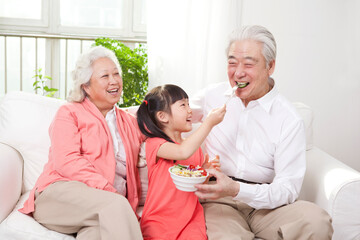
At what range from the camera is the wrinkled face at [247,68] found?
6.22ft

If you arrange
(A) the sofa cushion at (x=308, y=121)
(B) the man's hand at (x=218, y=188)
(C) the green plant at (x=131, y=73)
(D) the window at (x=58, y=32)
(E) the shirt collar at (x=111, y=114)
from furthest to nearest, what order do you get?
(D) the window at (x=58, y=32) → (C) the green plant at (x=131, y=73) → (A) the sofa cushion at (x=308, y=121) → (E) the shirt collar at (x=111, y=114) → (B) the man's hand at (x=218, y=188)

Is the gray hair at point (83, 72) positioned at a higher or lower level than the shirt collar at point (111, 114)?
higher

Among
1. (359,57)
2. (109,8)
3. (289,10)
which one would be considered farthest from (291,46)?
(109,8)

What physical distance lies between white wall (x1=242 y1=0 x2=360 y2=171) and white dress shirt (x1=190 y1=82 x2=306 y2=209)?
5.46 feet

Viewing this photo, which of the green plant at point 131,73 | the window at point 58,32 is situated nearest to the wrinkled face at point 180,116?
the green plant at point 131,73

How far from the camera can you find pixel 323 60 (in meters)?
3.75

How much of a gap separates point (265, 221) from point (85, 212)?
29.5 inches

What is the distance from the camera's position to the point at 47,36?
382 centimetres

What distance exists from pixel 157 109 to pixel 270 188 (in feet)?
1.96

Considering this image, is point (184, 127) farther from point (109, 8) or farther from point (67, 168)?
point (109, 8)

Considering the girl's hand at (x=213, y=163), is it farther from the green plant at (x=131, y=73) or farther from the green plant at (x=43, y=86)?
the green plant at (x=43, y=86)

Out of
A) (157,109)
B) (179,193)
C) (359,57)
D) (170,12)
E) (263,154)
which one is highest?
(170,12)

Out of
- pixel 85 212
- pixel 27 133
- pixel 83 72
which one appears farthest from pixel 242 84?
pixel 27 133

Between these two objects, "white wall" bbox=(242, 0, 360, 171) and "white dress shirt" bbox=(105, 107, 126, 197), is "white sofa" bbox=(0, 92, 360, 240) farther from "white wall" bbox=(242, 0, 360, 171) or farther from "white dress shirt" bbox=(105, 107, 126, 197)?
"white wall" bbox=(242, 0, 360, 171)
